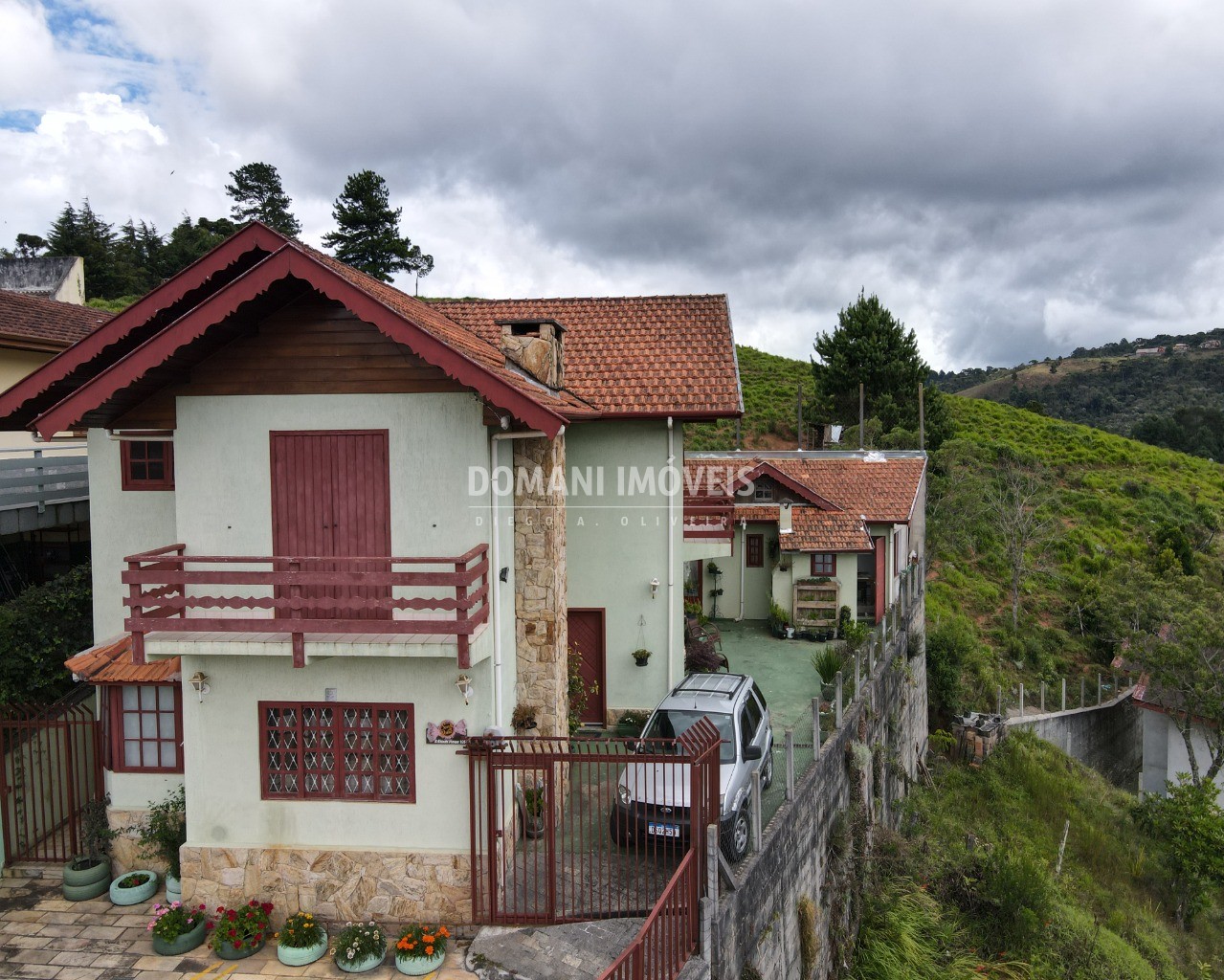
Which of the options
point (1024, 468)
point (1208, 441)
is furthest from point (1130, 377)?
point (1024, 468)

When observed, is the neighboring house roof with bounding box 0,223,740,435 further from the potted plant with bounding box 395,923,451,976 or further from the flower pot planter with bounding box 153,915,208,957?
the flower pot planter with bounding box 153,915,208,957

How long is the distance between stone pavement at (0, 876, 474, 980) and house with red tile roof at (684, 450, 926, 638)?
44.7 feet

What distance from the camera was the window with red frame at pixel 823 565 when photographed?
73.4ft

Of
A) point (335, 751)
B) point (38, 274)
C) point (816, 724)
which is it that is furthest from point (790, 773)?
point (38, 274)

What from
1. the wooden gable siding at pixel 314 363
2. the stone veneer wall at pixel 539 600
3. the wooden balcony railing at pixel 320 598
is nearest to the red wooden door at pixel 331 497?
the wooden balcony railing at pixel 320 598

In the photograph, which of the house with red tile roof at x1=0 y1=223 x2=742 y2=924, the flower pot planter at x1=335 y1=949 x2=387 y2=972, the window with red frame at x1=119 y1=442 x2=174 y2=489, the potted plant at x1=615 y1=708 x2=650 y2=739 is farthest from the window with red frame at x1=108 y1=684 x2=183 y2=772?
the potted plant at x1=615 y1=708 x2=650 y2=739

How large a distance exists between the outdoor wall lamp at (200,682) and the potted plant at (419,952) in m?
3.74

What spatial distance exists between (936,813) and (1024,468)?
29.1m

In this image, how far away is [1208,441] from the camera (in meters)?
65.6

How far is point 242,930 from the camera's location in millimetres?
9383

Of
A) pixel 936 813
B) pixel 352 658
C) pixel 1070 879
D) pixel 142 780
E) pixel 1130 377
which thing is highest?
pixel 1130 377

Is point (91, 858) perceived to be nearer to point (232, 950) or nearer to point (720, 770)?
point (232, 950)

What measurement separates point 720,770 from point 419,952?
385cm

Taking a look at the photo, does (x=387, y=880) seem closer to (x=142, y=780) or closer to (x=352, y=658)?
(x=352, y=658)
